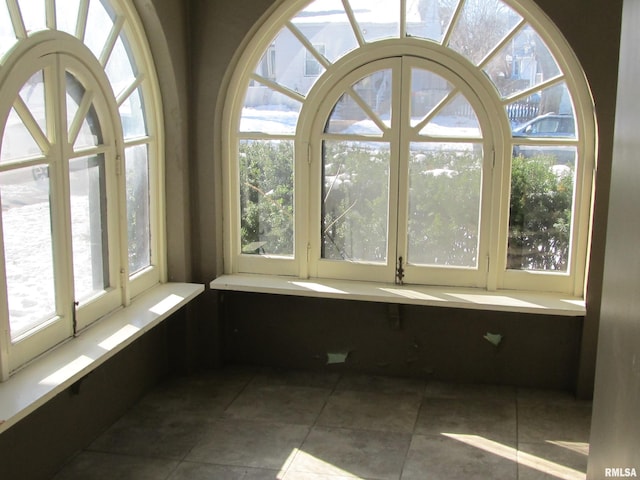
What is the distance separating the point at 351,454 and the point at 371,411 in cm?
55

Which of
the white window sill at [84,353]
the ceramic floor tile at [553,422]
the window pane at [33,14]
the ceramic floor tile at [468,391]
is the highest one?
the window pane at [33,14]

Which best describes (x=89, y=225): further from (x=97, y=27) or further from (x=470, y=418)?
(x=470, y=418)

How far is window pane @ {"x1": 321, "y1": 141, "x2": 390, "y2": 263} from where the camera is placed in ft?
16.8

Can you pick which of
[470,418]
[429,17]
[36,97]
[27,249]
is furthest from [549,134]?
[27,249]

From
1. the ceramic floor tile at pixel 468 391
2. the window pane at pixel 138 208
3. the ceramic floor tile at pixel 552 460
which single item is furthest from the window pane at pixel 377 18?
the ceramic floor tile at pixel 552 460

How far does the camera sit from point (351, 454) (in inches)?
171

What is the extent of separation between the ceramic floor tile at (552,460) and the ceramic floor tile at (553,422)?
72mm

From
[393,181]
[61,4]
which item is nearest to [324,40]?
[393,181]

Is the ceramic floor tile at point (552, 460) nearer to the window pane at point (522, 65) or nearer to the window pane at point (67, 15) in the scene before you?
the window pane at point (522, 65)

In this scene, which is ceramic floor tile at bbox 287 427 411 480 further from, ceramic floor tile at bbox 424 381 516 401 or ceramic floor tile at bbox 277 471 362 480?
ceramic floor tile at bbox 424 381 516 401

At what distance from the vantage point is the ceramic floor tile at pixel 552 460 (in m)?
4.15

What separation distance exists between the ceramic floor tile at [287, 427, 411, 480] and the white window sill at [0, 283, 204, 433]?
3.69ft

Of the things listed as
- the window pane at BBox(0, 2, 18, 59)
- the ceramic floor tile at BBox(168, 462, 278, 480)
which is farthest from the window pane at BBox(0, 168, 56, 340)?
the ceramic floor tile at BBox(168, 462, 278, 480)

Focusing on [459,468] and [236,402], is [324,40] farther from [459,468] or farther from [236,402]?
[459,468]
